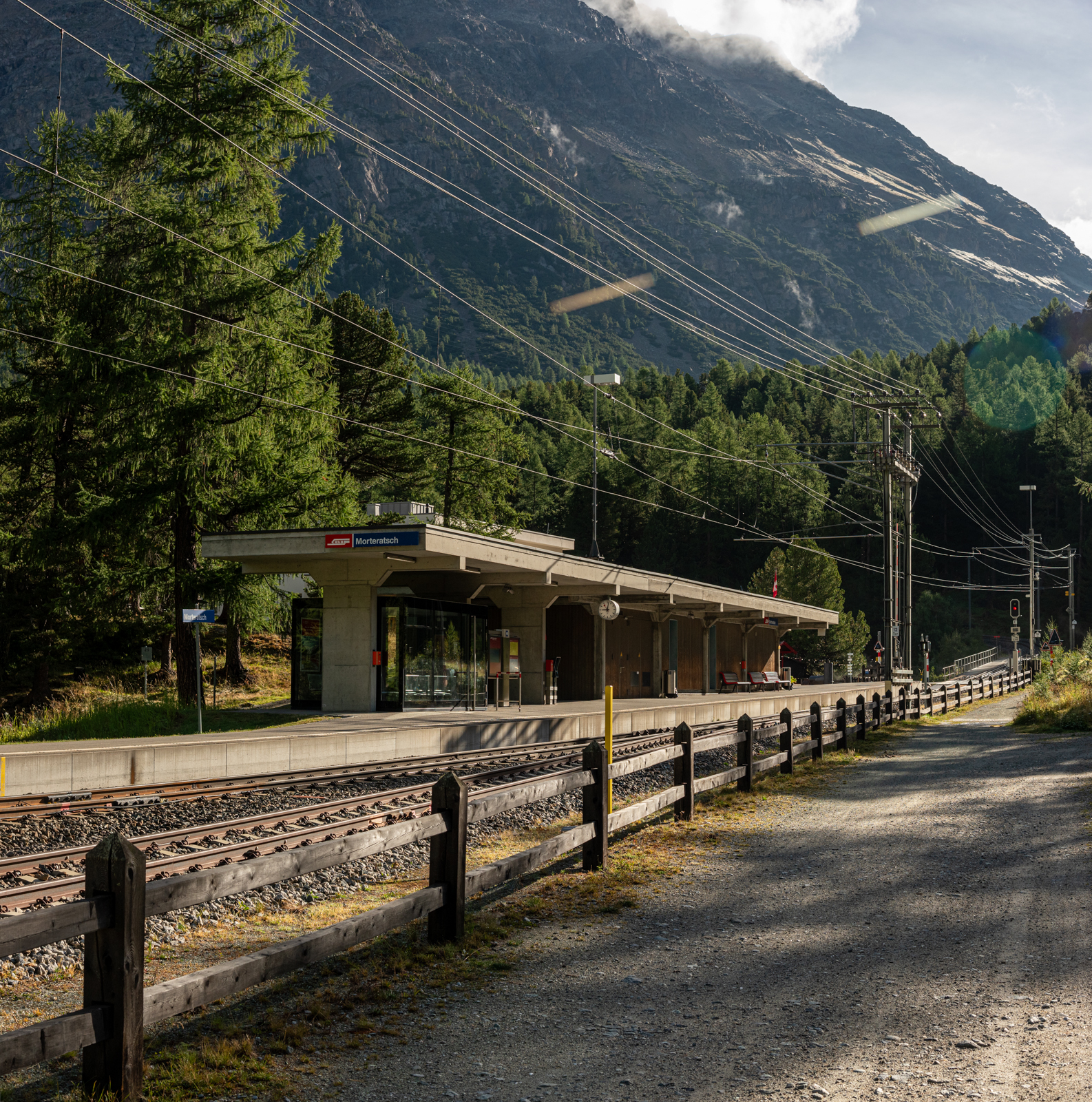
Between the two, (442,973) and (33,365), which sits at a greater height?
(33,365)

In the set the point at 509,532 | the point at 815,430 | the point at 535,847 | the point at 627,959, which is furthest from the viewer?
the point at 815,430

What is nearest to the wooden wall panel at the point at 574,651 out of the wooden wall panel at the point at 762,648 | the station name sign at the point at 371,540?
the station name sign at the point at 371,540

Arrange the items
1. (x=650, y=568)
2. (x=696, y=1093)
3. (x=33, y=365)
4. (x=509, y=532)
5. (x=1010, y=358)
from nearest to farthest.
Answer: (x=696, y=1093), (x=33, y=365), (x=509, y=532), (x=650, y=568), (x=1010, y=358)

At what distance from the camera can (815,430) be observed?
142 m

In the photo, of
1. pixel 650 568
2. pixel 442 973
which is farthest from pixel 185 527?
pixel 650 568

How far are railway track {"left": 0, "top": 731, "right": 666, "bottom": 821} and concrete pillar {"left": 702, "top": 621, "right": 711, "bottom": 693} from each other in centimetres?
2434

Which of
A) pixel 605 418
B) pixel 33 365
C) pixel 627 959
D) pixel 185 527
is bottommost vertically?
pixel 627 959

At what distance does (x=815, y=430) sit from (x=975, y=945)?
Answer: 14011cm

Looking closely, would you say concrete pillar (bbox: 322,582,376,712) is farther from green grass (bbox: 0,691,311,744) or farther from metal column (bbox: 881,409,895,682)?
metal column (bbox: 881,409,895,682)

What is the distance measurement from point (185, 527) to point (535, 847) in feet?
76.3

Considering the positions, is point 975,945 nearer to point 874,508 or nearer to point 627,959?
point 627,959

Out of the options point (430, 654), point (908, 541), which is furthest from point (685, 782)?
point (908, 541)

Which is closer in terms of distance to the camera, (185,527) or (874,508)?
(185,527)

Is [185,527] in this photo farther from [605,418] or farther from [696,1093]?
[605,418]
